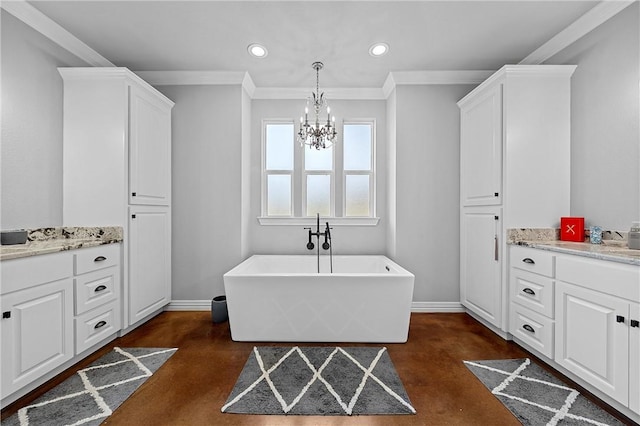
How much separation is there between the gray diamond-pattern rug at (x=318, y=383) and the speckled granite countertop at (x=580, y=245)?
1.38 meters

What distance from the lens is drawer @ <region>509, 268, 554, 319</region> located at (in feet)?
6.62

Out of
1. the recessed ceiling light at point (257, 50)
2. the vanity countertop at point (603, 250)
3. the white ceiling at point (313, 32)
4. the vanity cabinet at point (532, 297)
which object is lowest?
the vanity cabinet at point (532, 297)

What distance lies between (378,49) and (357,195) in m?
1.62

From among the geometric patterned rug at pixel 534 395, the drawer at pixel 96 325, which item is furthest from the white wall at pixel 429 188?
the drawer at pixel 96 325

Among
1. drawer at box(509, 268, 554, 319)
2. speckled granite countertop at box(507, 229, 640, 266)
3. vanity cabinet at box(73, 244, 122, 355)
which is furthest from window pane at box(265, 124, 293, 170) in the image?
drawer at box(509, 268, 554, 319)

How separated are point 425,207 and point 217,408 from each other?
8.72 ft

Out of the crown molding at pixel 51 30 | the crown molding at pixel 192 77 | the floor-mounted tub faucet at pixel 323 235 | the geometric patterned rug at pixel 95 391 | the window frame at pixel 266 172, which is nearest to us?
the geometric patterned rug at pixel 95 391

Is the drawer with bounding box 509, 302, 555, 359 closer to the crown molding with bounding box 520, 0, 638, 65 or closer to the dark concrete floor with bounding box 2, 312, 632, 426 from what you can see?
the dark concrete floor with bounding box 2, 312, 632, 426

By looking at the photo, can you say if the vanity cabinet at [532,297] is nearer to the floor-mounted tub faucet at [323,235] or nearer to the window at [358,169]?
the window at [358,169]

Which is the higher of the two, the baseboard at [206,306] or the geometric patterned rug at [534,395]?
the baseboard at [206,306]

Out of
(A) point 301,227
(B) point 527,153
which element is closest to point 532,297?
(B) point 527,153

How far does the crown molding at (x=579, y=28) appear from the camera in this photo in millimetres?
2074

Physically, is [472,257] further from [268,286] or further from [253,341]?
[253,341]

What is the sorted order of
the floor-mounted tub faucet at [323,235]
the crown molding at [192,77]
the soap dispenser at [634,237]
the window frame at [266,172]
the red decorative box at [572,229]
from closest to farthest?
the soap dispenser at [634,237], the red decorative box at [572,229], the crown molding at [192,77], the floor-mounted tub faucet at [323,235], the window frame at [266,172]
